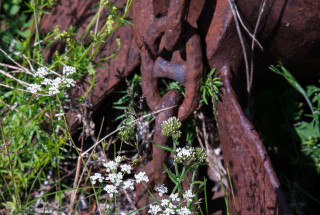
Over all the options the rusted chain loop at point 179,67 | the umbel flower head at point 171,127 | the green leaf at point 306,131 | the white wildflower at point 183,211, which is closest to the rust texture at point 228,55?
the rusted chain loop at point 179,67

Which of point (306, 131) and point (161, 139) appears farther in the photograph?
point (306, 131)

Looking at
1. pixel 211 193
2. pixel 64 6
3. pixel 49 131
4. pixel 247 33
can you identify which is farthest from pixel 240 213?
pixel 64 6

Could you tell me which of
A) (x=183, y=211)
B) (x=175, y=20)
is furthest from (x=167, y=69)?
(x=183, y=211)

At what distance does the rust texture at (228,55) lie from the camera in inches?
68.0

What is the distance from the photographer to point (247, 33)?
6.17 ft

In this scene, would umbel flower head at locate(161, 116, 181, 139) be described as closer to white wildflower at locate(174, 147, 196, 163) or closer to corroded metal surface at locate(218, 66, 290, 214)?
white wildflower at locate(174, 147, 196, 163)

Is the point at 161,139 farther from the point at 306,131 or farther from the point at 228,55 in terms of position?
the point at 306,131

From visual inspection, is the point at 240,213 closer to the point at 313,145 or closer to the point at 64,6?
the point at 313,145

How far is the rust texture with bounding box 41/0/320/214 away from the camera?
1728mm

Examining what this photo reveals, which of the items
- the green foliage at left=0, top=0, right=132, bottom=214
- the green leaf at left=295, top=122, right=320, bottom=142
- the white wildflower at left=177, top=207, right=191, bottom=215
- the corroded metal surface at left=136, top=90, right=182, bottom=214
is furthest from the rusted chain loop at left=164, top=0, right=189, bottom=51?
the green leaf at left=295, top=122, right=320, bottom=142

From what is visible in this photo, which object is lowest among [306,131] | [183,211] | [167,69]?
[183,211]

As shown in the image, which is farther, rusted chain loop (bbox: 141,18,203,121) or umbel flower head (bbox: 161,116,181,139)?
rusted chain loop (bbox: 141,18,203,121)

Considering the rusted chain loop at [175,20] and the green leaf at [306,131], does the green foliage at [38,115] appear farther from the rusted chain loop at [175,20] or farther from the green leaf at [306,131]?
the green leaf at [306,131]

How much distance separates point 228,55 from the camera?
1.89m
